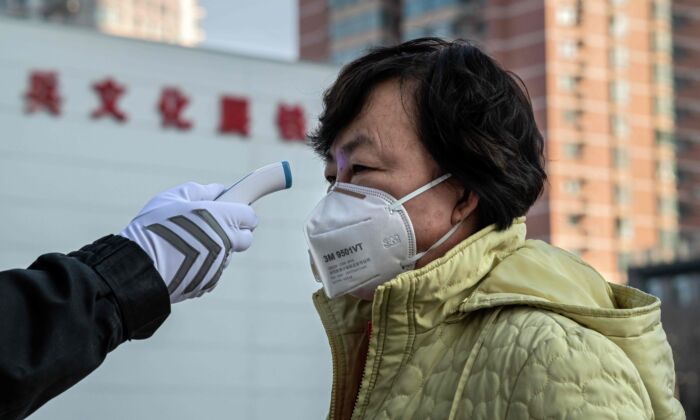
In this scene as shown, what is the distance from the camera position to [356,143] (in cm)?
259

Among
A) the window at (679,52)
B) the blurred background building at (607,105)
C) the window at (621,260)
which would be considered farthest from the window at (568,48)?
the window at (621,260)

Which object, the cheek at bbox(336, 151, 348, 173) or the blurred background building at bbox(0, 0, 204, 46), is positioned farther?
the blurred background building at bbox(0, 0, 204, 46)

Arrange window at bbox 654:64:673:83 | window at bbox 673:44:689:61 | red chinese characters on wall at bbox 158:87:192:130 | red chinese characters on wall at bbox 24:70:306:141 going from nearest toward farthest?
red chinese characters on wall at bbox 24:70:306:141
red chinese characters on wall at bbox 158:87:192:130
window at bbox 654:64:673:83
window at bbox 673:44:689:61

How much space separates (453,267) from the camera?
2.32 meters

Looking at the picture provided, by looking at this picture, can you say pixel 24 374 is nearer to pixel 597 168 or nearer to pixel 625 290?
pixel 625 290

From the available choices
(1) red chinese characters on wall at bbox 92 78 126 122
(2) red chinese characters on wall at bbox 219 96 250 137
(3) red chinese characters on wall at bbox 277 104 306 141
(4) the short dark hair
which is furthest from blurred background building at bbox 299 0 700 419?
(4) the short dark hair

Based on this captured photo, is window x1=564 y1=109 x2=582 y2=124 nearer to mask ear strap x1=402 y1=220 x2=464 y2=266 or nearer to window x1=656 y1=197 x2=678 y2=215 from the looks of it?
window x1=656 y1=197 x2=678 y2=215

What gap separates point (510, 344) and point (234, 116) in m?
8.60

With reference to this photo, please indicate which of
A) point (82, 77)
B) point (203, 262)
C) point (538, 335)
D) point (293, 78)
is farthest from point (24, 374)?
point (293, 78)

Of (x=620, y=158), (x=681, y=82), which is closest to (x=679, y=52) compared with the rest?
(x=681, y=82)

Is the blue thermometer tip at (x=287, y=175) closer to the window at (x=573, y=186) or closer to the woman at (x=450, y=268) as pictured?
the woman at (x=450, y=268)

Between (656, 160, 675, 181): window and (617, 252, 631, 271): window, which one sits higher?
(656, 160, 675, 181): window

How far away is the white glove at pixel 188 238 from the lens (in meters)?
2.24

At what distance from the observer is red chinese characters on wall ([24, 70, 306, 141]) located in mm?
9672
